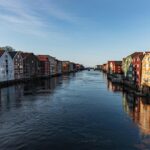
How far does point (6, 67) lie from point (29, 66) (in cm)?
3628

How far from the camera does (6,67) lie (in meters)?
107

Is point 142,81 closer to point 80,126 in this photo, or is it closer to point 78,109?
point 78,109

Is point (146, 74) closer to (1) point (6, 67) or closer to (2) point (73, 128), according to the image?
(2) point (73, 128)

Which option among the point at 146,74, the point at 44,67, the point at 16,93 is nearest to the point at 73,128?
the point at 16,93

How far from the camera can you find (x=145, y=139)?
1182 inches

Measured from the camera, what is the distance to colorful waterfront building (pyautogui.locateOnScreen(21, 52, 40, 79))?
136 meters

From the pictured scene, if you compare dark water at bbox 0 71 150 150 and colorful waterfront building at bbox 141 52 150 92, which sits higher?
colorful waterfront building at bbox 141 52 150 92

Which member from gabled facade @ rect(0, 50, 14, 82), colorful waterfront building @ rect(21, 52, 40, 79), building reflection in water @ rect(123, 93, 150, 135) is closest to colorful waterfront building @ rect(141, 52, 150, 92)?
building reflection in water @ rect(123, 93, 150, 135)

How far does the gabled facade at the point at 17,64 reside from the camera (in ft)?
391

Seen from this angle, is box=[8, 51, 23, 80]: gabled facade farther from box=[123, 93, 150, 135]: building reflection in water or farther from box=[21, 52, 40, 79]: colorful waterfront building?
box=[123, 93, 150, 135]: building reflection in water

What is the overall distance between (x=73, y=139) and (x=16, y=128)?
34.0ft

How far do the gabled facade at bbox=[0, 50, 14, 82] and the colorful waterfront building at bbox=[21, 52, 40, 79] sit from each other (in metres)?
20.4

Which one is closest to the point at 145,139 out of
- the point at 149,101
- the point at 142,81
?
the point at 149,101

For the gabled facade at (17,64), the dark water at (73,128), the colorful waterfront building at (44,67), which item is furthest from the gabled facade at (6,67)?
the dark water at (73,128)
